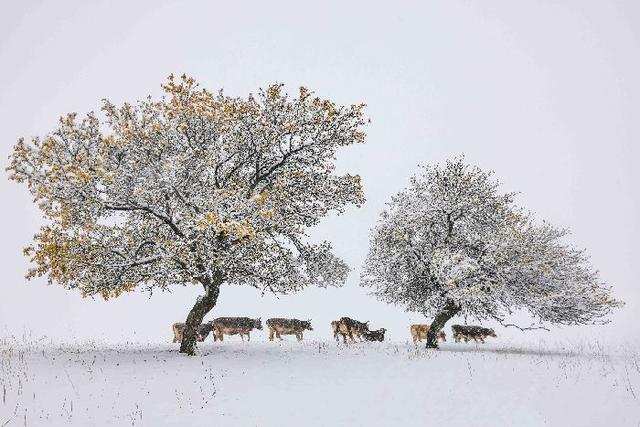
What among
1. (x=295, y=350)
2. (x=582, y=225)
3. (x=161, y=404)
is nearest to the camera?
(x=161, y=404)

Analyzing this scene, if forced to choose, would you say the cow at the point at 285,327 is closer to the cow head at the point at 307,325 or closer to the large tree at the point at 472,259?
the cow head at the point at 307,325

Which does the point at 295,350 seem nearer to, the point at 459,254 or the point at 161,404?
the point at 459,254

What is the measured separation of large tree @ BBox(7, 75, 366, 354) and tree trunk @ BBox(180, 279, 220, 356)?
0.05 metres

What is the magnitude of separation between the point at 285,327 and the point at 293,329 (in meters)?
0.51

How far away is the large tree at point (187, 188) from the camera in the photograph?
17.7 metres

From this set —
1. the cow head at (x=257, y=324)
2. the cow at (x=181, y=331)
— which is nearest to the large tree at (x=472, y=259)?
the cow head at (x=257, y=324)

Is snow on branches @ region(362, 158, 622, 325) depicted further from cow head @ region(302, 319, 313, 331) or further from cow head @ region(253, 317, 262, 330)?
cow head @ region(253, 317, 262, 330)

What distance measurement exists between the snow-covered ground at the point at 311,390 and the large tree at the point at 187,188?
3.45 meters

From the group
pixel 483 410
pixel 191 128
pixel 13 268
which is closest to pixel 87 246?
pixel 191 128

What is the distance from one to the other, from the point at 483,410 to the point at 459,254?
1064 centimetres

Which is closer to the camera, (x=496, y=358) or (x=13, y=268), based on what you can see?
(x=496, y=358)

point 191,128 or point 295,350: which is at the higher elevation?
point 191,128

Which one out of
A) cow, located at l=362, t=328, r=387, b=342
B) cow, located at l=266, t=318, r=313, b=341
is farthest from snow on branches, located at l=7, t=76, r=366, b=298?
cow, located at l=266, t=318, r=313, b=341

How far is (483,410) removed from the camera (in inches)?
497
